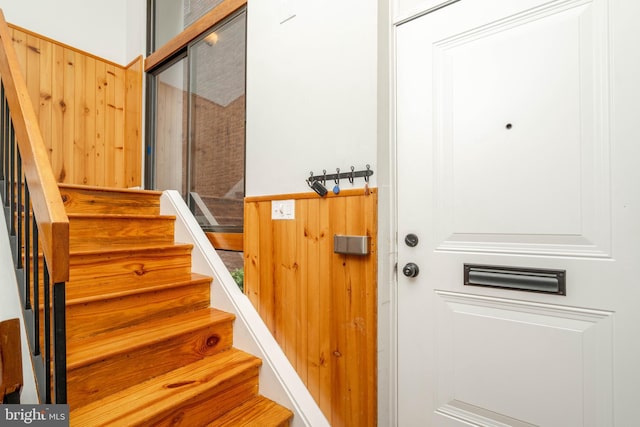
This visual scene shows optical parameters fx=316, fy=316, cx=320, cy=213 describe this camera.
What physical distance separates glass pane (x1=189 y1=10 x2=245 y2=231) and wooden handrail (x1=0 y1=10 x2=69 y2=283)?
3.62 feet

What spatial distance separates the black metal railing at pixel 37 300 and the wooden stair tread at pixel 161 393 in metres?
0.21

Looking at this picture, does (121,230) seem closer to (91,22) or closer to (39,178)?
(39,178)

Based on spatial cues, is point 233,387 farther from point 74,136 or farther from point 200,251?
point 74,136

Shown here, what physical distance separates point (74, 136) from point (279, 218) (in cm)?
263

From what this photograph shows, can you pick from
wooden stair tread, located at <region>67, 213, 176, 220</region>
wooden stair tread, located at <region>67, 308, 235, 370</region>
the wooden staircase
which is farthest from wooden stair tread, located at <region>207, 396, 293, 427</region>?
wooden stair tread, located at <region>67, 213, 176, 220</region>

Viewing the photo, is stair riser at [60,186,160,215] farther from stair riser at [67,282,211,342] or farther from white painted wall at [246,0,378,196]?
white painted wall at [246,0,378,196]

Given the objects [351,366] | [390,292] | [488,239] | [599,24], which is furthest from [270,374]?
[599,24]

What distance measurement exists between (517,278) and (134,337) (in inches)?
61.6

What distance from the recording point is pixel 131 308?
61.5 inches

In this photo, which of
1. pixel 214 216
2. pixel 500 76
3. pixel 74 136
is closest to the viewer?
pixel 500 76

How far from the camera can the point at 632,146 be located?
89 cm

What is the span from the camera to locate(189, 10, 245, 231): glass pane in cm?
215

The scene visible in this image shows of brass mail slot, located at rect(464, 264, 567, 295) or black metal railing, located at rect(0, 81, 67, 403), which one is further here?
brass mail slot, located at rect(464, 264, 567, 295)

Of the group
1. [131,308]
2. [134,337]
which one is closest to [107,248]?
[131,308]
